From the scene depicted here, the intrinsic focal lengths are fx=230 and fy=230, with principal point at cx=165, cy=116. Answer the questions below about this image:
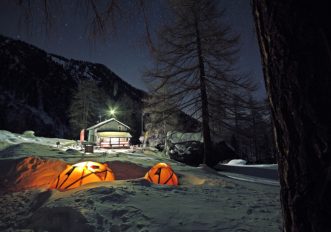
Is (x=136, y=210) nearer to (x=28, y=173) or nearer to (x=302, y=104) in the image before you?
(x=302, y=104)

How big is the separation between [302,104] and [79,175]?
5989mm

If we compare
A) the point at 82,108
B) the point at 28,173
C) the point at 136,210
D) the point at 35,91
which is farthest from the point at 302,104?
the point at 35,91

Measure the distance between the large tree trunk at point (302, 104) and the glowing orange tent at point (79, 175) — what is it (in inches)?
215

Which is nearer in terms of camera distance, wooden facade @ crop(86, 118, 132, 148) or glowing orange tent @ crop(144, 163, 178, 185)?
glowing orange tent @ crop(144, 163, 178, 185)

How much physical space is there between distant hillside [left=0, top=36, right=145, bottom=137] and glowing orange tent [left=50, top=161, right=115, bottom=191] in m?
49.2

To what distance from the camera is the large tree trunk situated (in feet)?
3.70

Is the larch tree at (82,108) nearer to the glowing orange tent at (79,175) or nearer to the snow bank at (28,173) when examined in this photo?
the snow bank at (28,173)

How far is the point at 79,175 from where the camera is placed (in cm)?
612

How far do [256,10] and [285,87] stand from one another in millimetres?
551

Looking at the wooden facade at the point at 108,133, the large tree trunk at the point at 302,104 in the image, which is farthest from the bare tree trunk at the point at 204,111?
the wooden facade at the point at 108,133

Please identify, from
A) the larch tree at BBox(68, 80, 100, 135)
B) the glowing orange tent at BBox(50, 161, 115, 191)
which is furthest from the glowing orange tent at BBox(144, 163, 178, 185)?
the larch tree at BBox(68, 80, 100, 135)

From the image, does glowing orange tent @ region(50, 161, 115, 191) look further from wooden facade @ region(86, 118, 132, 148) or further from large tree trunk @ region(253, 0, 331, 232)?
wooden facade @ region(86, 118, 132, 148)

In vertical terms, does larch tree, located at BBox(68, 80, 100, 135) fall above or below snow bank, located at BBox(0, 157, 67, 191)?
above

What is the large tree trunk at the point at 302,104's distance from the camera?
1128 millimetres
